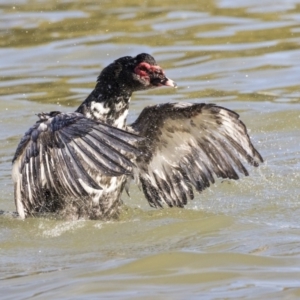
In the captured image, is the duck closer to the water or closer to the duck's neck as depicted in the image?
the duck's neck

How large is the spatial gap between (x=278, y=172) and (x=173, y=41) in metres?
5.11

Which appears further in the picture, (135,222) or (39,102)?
(39,102)

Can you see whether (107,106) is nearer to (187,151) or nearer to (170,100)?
(187,151)

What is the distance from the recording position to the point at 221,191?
910 cm

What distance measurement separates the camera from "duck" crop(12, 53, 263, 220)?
6.89m

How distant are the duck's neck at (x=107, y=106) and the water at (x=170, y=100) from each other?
0.75 meters

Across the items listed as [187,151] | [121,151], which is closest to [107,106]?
[121,151]

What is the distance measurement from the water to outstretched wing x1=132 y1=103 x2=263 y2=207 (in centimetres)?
20

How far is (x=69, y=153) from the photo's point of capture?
6883 mm

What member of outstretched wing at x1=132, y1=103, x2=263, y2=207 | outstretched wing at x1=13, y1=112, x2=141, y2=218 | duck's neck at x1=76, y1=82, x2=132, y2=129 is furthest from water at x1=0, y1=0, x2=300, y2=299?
duck's neck at x1=76, y1=82, x2=132, y2=129

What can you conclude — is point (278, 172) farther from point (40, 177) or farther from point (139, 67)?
point (40, 177)

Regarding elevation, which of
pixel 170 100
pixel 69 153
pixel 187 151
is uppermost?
pixel 69 153

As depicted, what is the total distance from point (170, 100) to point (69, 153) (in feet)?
16.4

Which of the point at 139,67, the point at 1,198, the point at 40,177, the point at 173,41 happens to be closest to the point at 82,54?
the point at 173,41
